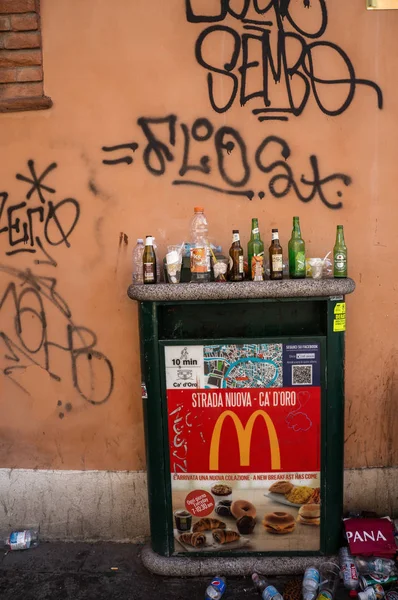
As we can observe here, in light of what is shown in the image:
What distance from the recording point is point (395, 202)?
3.21 metres

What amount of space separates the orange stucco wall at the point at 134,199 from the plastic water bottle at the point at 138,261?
0.06 metres

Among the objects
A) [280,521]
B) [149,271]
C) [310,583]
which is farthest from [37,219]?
[310,583]

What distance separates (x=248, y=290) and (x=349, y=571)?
1.70 meters

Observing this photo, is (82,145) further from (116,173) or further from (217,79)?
(217,79)

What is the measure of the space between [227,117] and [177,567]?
109 inches

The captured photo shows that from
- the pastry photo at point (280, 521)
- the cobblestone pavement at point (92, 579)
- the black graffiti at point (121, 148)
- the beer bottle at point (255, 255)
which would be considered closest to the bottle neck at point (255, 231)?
the beer bottle at point (255, 255)

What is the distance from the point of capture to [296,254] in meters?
3.07

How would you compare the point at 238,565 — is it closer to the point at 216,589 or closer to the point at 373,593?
the point at 216,589

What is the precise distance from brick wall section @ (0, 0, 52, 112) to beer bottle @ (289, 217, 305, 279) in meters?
1.73

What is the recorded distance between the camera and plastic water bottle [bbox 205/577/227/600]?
2848mm

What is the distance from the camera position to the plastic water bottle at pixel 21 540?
3.40 metres

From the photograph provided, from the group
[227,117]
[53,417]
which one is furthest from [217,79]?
[53,417]

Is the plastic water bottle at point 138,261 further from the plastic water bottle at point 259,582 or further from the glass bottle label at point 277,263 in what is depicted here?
the plastic water bottle at point 259,582

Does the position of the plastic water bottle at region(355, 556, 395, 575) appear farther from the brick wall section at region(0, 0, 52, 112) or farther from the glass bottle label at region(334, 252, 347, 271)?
the brick wall section at region(0, 0, 52, 112)
